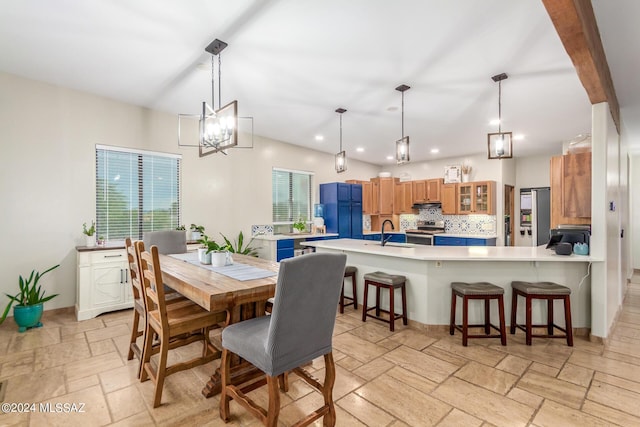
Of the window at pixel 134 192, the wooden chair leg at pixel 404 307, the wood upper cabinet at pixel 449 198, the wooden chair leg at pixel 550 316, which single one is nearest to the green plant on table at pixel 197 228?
the window at pixel 134 192

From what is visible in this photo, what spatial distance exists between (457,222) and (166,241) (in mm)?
6341

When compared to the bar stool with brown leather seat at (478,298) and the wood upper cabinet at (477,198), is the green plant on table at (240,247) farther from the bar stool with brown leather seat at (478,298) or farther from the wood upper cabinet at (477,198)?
the wood upper cabinet at (477,198)

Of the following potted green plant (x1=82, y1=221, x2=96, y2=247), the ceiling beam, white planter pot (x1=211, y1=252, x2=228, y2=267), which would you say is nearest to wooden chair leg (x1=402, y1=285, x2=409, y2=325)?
white planter pot (x1=211, y1=252, x2=228, y2=267)

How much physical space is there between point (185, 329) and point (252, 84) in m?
2.77

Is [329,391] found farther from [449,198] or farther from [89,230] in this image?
[449,198]

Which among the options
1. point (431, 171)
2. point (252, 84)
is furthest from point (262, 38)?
point (431, 171)

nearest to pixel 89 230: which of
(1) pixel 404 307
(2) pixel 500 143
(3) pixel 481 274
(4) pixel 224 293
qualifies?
(4) pixel 224 293

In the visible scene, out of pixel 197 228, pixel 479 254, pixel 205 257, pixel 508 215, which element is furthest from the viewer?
pixel 508 215

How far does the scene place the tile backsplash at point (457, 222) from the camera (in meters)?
6.91

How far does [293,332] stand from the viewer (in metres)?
1.68

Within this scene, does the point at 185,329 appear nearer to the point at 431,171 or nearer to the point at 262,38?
the point at 262,38

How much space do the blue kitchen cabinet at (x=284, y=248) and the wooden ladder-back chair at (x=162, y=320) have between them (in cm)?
314

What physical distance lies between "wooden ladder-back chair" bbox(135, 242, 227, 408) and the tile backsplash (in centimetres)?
643

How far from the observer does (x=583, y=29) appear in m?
1.91
